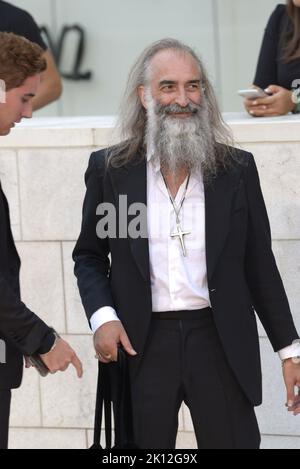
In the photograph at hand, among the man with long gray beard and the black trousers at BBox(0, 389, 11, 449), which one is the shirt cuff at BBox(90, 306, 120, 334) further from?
the black trousers at BBox(0, 389, 11, 449)

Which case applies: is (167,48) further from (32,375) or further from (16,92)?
(32,375)

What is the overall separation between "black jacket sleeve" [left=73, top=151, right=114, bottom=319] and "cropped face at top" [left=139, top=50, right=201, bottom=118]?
320 millimetres

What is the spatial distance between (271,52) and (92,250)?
5.82 feet

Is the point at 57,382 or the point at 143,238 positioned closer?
the point at 143,238

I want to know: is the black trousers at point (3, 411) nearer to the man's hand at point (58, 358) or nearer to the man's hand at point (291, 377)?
the man's hand at point (58, 358)

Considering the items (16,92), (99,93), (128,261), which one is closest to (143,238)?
(128,261)

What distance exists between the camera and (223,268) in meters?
4.41

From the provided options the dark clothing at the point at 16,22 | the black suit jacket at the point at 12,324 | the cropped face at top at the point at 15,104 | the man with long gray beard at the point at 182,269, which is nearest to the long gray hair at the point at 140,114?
the man with long gray beard at the point at 182,269

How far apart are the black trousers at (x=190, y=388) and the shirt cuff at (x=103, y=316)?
0.48 feet

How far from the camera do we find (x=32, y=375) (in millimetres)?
6008

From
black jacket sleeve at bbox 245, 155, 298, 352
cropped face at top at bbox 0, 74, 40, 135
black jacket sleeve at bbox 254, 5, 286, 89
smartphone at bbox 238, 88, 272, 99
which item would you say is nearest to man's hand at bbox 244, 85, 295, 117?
smartphone at bbox 238, 88, 272, 99

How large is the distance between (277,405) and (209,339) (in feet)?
4.49

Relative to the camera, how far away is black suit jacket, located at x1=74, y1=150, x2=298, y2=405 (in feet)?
14.4

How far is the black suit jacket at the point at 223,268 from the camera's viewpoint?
4391 millimetres
